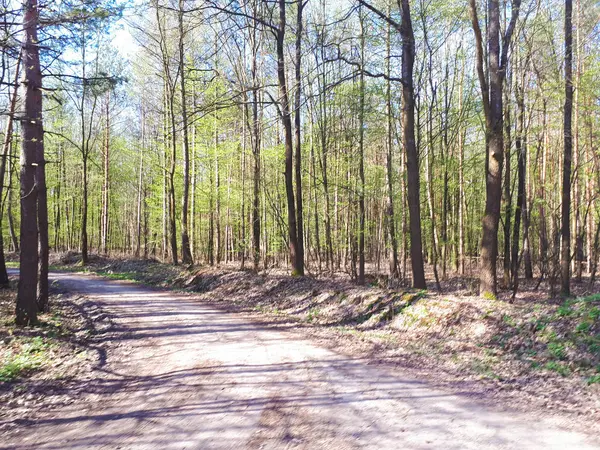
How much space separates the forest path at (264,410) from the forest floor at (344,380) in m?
0.02

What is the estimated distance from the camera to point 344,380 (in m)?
5.32

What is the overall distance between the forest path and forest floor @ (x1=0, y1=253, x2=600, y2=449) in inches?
0.9

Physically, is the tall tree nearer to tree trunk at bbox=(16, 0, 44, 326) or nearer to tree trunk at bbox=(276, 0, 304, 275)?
tree trunk at bbox=(276, 0, 304, 275)

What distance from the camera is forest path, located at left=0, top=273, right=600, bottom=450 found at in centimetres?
371

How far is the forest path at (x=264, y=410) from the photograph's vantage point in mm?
3711

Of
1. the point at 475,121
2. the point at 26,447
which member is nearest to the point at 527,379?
the point at 26,447

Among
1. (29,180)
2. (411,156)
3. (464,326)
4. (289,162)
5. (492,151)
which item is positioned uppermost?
(289,162)

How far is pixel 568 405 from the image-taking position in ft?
14.6

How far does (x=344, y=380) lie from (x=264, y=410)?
4.47ft

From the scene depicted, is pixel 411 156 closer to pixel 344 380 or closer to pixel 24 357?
pixel 344 380

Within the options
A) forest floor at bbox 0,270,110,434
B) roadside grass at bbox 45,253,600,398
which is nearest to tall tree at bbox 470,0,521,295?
roadside grass at bbox 45,253,600,398

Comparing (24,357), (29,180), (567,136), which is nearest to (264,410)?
(24,357)

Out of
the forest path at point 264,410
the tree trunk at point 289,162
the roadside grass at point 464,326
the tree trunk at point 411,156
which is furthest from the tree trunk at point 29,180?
the tree trunk at point 411,156

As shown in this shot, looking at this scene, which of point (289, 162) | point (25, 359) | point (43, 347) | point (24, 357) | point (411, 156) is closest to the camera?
point (25, 359)
